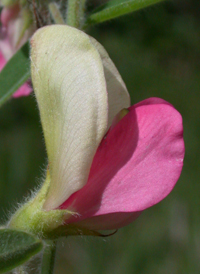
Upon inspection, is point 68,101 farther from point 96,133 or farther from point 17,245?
point 17,245

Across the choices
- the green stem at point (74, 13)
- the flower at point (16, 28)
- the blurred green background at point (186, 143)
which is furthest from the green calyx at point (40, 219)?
the blurred green background at point (186, 143)

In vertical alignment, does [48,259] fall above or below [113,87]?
below

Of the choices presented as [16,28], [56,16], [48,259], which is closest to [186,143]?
[16,28]

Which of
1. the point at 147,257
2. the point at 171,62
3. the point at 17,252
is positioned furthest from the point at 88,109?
the point at 171,62

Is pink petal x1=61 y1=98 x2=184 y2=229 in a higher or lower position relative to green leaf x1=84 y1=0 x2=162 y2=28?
lower

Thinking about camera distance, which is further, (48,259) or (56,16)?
(56,16)

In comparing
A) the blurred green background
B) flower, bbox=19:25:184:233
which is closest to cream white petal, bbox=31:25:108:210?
flower, bbox=19:25:184:233

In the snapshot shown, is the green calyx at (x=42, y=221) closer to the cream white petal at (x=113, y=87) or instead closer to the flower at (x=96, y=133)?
the flower at (x=96, y=133)

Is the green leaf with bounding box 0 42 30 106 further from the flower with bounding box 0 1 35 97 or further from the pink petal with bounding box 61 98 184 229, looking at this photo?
the pink petal with bounding box 61 98 184 229
